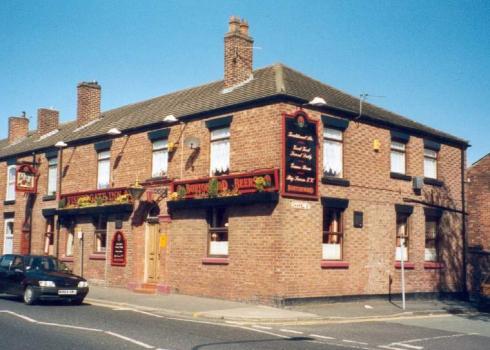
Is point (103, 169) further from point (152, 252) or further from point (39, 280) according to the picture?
point (39, 280)

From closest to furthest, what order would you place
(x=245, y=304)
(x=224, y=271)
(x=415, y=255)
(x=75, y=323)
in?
1. (x=75, y=323)
2. (x=245, y=304)
3. (x=224, y=271)
4. (x=415, y=255)

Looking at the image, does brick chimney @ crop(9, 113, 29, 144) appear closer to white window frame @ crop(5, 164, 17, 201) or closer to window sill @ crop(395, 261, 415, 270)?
white window frame @ crop(5, 164, 17, 201)

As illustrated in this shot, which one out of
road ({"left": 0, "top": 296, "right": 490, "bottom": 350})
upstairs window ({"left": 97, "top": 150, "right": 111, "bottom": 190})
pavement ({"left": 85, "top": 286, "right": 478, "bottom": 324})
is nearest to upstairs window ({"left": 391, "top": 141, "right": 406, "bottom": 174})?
pavement ({"left": 85, "top": 286, "right": 478, "bottom": 324})

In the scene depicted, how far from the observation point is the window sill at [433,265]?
22.3m

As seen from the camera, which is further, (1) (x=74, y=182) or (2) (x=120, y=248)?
(1) (x=74, y=182)

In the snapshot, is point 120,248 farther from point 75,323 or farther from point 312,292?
point 75,323

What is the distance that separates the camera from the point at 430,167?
77.3 feet

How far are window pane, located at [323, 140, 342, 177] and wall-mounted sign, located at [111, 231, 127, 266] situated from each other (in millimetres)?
8902

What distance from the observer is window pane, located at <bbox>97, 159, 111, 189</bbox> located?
2491 centimetres

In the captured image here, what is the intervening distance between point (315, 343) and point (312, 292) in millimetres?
6808

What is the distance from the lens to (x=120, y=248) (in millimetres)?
23203

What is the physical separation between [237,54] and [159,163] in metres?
5.14

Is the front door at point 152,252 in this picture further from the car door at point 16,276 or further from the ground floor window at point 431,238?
the ground floor window at point 431,238

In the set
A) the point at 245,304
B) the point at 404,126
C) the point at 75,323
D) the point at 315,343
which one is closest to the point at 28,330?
the point at 75,323
